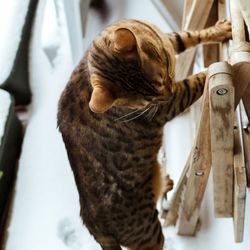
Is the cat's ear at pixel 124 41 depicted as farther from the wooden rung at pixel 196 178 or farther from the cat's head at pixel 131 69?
the wooden rung at pixel 196 178

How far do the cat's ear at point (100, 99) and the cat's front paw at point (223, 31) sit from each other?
0.32 metres

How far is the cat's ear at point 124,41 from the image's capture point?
81cm

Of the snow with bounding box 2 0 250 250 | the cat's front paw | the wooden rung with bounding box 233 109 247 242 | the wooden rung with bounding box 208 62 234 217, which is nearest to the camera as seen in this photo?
the wooden rung with bounding box 208 62 234 217

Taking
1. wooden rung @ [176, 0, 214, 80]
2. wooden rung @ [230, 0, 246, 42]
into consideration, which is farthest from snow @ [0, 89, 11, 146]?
wooden rung @ [230, 0, 246, 42]

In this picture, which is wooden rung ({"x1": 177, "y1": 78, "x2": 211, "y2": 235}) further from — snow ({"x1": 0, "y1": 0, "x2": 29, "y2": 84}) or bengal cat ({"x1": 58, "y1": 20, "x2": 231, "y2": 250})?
snow ({"x1": 0, "y1": 0, "x2": 29, "y2": 84})

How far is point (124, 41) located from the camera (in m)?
0.82

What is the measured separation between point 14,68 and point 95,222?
0.77 meters

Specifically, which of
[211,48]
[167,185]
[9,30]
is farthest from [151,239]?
[9,30]

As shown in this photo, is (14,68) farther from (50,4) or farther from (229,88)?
(229,88)

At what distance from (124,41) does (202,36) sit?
12.7 inches

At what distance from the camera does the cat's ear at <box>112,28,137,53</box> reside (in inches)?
31.8

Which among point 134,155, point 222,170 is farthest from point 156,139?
point 222,170

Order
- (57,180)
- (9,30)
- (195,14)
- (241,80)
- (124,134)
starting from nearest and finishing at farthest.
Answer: (241,80)
(124,134)
(195,14)
(57,180)
(9,30)

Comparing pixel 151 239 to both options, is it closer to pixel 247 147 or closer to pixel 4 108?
pixel 247 147
